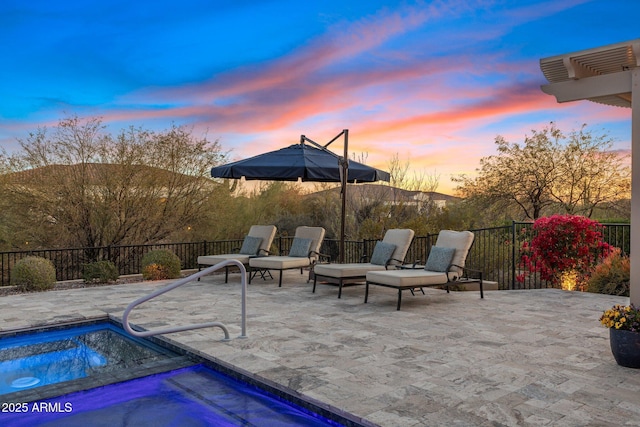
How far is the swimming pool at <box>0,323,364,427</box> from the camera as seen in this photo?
3.29 meters

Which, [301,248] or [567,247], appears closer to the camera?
[567,247]

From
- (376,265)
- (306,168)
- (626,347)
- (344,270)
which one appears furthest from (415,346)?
(306,168)

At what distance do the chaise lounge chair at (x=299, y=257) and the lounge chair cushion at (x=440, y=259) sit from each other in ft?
8.17

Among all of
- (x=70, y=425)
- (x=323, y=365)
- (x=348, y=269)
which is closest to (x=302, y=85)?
(x=348, y=269)

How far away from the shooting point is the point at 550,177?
17156 mm

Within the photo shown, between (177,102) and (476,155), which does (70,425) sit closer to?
(177,102)

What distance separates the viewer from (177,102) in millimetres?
13164

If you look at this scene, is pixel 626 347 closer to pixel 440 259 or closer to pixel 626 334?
pixel 626 334

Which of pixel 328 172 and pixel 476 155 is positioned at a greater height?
pixel 476 155

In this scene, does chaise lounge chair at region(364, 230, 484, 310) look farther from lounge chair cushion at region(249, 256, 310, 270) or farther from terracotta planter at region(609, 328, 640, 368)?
terracotta planter at region(609, 328, 640, 368)

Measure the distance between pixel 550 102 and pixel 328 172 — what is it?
28.2ft

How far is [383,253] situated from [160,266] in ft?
14.7

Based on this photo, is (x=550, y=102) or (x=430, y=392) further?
(x=550, y=102)

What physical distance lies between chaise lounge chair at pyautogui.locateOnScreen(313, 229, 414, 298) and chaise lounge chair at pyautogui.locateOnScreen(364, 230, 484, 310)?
415 millimetres
